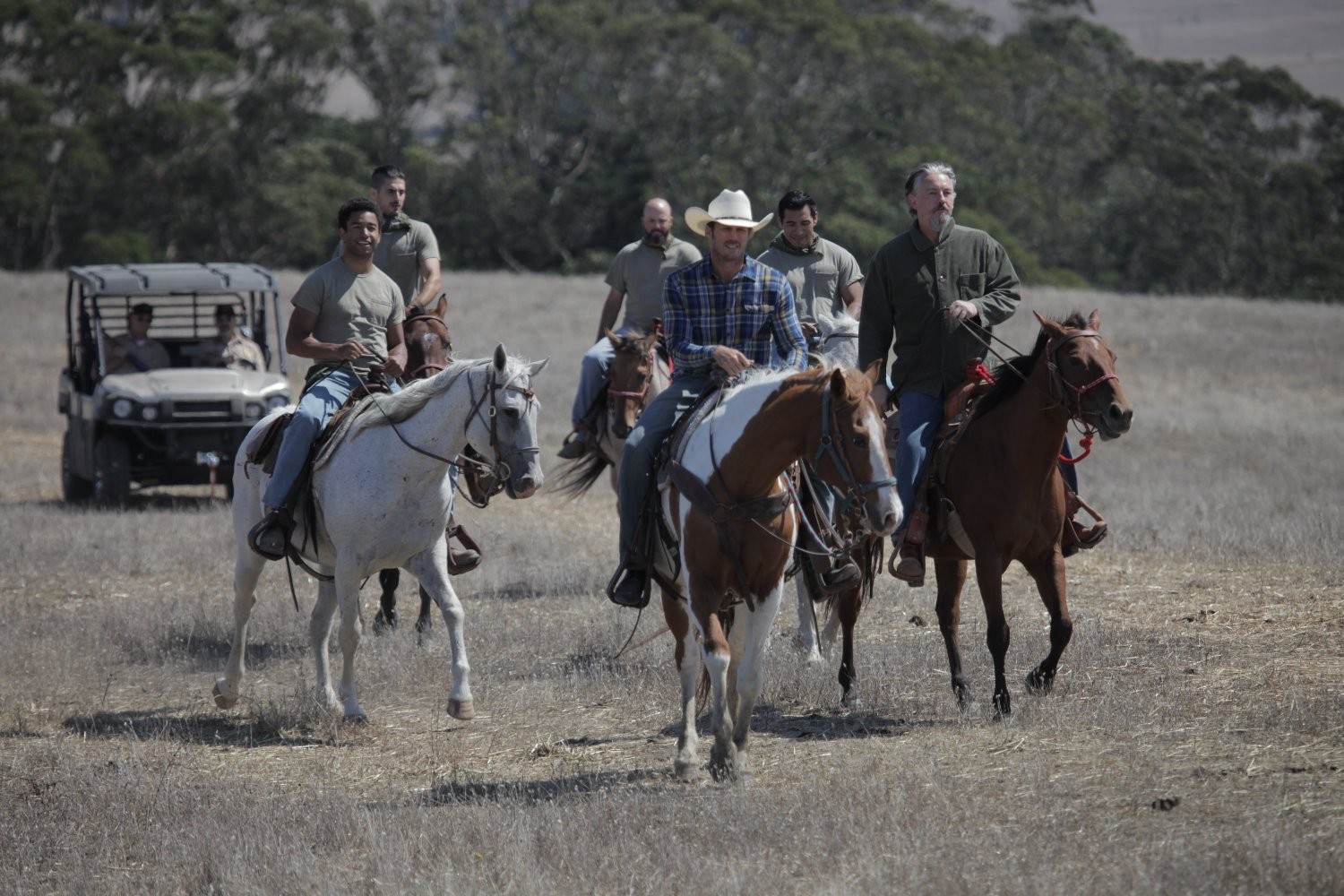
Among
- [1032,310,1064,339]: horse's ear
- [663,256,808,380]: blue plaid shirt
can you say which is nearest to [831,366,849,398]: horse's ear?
[663,256,808,380]: blue plaid shirt

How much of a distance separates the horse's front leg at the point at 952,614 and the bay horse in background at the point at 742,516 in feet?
5.29

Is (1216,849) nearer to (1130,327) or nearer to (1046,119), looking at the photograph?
(1130,327)

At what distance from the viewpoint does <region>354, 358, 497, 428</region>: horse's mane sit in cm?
878

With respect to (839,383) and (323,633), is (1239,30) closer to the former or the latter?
(323,633)

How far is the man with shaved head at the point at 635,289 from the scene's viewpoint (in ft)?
41.2

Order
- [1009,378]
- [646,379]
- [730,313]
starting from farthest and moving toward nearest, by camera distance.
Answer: [646,379] → [1009,378] → [730,313]

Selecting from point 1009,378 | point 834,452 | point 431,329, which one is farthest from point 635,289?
point 834,452

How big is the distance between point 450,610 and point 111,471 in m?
10.5

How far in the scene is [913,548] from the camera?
8.55 meters

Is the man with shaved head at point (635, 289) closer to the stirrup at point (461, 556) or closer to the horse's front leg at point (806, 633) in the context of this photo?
the horse's front leg at point (806, 633)

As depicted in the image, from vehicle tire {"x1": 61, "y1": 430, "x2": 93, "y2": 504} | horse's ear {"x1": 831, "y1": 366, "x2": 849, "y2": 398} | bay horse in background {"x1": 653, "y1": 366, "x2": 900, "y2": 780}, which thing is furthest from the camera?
vehicle tire {"x1": 61, "y1": 430, "x2": 93, "y2": 504}

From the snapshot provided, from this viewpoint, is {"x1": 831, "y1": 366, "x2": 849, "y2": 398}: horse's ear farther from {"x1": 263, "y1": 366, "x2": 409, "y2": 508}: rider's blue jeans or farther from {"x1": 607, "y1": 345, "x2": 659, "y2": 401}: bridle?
{"x1": 607, "y1": 345, "x2": 659, "y2": 401}: bridle

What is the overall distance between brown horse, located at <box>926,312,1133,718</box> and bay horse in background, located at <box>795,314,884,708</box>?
24.7 inches

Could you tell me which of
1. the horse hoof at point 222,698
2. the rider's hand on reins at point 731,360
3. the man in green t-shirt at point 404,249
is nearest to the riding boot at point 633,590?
the rider's hand on reins at point 731,360
